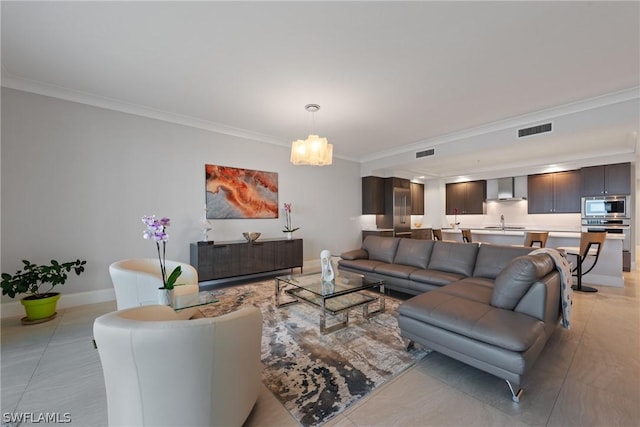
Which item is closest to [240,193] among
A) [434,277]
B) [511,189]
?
[434,277]

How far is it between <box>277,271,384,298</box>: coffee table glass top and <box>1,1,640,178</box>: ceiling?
258 centimetres

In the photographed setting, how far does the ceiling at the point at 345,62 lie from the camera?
2.16 metres

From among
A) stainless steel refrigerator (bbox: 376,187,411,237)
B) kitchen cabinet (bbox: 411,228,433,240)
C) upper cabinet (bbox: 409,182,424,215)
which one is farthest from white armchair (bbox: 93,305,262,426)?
upper cabinet (bbox: 409,182,424,215)

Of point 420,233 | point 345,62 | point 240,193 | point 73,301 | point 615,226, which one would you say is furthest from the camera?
point 420,233

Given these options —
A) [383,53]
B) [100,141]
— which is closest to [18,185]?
[100,141]

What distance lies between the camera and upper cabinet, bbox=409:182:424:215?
8172mm

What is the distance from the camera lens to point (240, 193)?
16.7 feet

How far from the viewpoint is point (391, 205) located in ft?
24.1

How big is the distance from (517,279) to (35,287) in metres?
5.18

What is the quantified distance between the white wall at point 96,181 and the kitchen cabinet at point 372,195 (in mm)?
3342

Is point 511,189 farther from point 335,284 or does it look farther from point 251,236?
point 251,236

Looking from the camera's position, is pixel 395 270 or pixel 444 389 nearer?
pixel 444 389

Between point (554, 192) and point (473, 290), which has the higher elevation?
point (554, 192)

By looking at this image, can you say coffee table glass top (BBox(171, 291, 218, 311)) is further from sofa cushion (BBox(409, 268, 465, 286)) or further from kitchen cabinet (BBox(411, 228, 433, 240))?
kitchen cabinet (BBox(411, 228, 433, 240))
